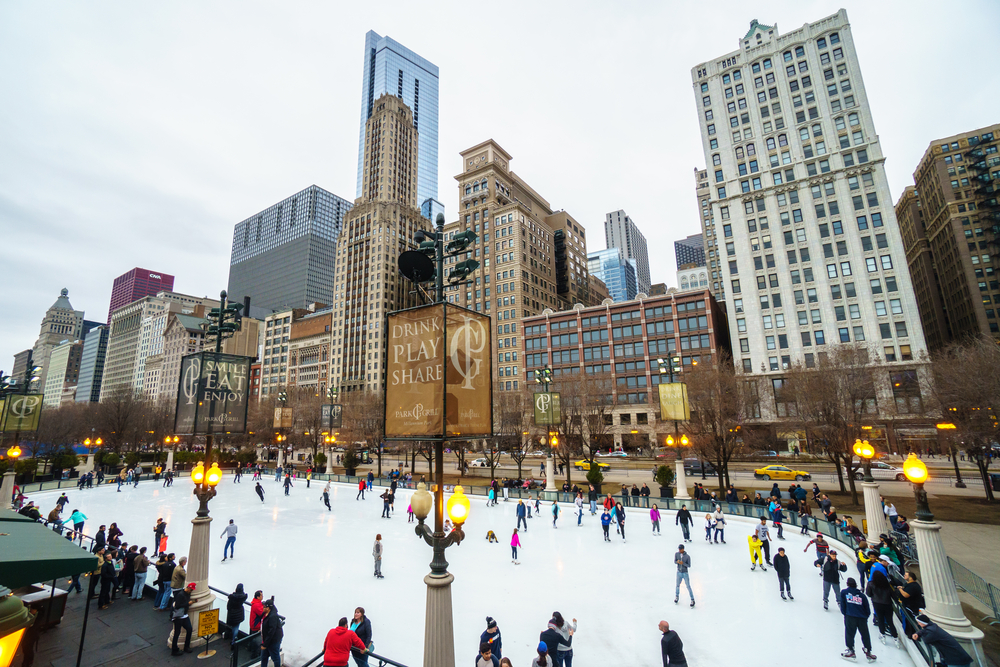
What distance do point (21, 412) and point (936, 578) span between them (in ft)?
129

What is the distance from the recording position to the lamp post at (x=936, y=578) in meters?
9.26

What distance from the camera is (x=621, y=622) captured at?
1223 cm

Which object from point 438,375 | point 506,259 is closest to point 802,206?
point 506,259

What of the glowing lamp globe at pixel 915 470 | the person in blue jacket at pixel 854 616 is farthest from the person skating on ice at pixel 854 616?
the glowing lamp globe at pixel 915 470

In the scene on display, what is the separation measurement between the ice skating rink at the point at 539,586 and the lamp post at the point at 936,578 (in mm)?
1333

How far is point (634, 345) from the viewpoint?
7500 cm

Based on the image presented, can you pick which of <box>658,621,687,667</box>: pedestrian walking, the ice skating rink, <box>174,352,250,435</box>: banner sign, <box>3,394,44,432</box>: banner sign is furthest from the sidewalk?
<box>3,394,44,432</box>: banner sign

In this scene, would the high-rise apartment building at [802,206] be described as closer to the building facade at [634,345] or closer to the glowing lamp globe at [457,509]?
the building facade at [634,345]

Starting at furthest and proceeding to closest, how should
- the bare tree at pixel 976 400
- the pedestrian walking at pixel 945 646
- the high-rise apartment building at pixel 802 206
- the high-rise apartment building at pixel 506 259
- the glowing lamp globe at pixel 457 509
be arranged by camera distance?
the high-rise apartment building at pixel 506 259
the high-rise apartment building at pixel 802 206
the bare tree at pixel 976 400
the pedestrian walking at pixel 945 646
the glowing lamp globe at pixel 457 509

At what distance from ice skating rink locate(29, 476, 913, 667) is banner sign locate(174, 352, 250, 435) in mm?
5707

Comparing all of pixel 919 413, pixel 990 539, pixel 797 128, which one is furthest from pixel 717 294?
pixel 990 539

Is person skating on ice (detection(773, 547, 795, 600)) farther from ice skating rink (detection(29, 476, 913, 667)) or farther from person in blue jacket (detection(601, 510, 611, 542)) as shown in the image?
person in blue jacket (detection(601, 510, 611, 542))

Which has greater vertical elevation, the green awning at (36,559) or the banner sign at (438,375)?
the banner sign at (438,375)

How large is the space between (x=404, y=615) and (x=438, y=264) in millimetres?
10982
